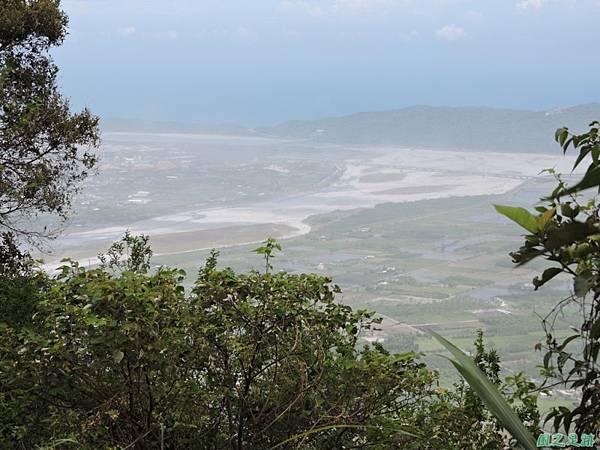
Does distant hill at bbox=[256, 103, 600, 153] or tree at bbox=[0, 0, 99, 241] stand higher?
distant hill at bbox=[256, 103, 600, 153]

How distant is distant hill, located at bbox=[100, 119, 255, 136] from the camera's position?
4964 cm

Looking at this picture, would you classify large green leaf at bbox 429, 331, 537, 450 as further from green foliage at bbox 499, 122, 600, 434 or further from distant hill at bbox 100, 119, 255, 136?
distant hill at bbox 100, 119, 255, 136

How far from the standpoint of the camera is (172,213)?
2691 centimetres

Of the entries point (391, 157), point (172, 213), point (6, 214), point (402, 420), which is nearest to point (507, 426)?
point (402, 420)

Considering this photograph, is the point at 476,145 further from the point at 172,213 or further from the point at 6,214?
the point at 6,214

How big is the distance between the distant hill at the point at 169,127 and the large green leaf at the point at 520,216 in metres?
46.0

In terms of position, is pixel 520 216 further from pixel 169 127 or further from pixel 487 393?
pixel 169 127

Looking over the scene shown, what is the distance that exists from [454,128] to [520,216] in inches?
1676

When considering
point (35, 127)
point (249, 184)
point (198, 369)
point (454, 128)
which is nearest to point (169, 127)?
point (249, 184)

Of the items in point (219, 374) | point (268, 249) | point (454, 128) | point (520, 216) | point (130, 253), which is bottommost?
point (219, 374)

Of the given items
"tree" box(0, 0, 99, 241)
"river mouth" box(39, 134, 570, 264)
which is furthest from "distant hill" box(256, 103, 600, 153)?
"tree" box(0, 0, 99, 241)

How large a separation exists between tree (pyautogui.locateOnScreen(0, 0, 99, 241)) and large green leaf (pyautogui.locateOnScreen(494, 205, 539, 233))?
3.27 metres

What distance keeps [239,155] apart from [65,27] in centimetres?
4094

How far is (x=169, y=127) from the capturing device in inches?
2148
